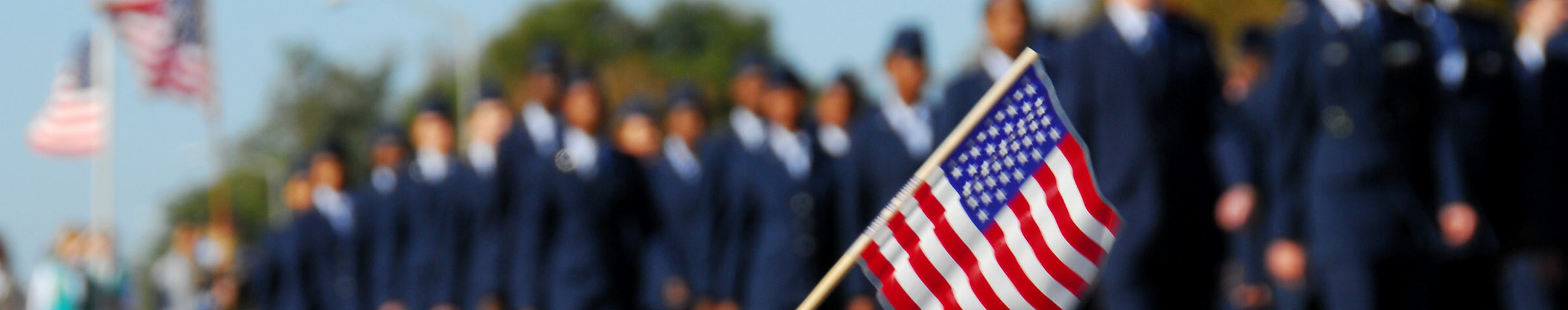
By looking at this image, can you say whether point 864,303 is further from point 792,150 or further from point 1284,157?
point 1284,157

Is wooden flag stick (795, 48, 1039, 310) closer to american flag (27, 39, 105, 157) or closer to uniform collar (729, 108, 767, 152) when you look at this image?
uniform collar (729, 108, 767, 152)

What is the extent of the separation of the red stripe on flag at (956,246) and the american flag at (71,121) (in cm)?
1753

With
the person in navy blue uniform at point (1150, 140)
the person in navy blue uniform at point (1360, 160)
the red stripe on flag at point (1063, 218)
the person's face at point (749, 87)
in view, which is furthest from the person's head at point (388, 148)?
the red stripe on flag at point (1063, 218)

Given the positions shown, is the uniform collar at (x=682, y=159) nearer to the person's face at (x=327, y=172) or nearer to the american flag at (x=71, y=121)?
the person's face at (x=327, y=172)

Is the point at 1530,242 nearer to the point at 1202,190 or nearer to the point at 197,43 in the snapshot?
the point at 1202,190

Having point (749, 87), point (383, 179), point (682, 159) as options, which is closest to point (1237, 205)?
point (749, 87)

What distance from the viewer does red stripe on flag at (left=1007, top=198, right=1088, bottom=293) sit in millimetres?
4742

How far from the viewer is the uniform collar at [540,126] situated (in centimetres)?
998

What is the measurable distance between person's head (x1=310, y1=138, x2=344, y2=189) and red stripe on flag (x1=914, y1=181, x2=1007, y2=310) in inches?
350

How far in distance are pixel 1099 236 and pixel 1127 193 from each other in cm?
240

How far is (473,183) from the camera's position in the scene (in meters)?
10.4

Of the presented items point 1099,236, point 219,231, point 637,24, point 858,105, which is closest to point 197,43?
point 219,231

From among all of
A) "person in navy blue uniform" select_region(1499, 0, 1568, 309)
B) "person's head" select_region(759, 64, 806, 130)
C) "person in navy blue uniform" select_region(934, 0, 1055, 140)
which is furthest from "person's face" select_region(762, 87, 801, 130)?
"person in navy blue uniform" select_region(1499, 0, 1568, 309)

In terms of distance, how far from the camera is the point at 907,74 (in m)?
8.74
